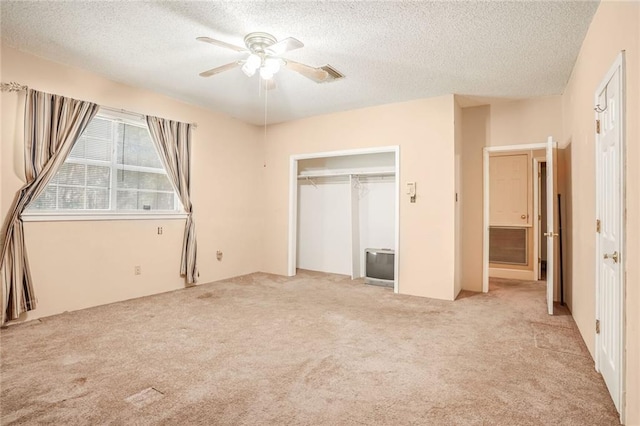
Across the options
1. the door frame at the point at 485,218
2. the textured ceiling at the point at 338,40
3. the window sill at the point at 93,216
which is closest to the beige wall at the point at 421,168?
the textured ceiling at the point at 338,40

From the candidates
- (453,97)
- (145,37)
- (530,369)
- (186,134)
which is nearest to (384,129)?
(453,97)

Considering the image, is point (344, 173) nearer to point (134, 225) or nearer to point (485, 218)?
point (485, 218)

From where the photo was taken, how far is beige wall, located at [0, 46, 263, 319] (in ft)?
10.9

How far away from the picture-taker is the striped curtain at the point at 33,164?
3.16 m

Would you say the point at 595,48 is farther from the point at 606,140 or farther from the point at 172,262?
the point at 172,262

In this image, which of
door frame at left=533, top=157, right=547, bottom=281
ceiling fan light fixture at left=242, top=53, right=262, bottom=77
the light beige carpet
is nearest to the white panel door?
the light beige carpet

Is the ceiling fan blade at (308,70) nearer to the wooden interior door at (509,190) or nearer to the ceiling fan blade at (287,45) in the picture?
the ceiling fan blade at (287,45)

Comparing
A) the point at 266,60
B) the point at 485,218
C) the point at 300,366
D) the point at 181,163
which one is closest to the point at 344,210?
the point at 485,218

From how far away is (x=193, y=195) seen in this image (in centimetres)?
496

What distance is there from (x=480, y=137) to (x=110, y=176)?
494cm

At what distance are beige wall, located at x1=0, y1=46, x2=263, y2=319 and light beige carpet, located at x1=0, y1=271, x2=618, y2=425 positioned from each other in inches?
13.8

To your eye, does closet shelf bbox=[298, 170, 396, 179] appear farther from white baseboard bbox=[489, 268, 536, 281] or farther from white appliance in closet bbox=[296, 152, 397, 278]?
white baseboard bbox=[489, 268, 536, 281]

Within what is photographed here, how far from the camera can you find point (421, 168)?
15.1ft

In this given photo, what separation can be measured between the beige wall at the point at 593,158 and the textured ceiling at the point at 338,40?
317 mm
